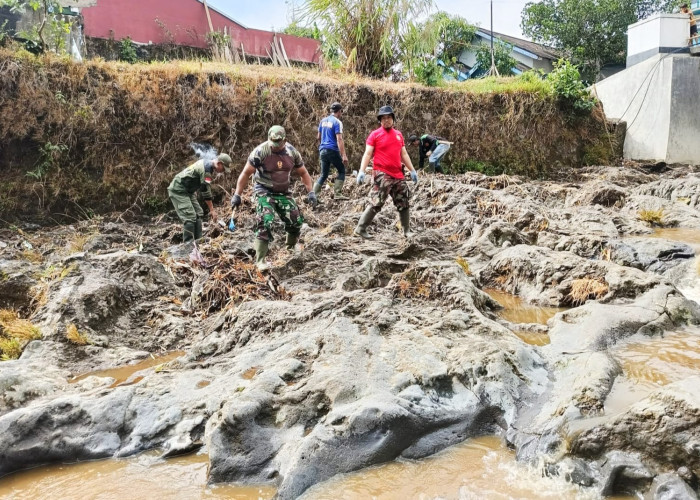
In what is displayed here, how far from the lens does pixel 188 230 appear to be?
23.2 ft

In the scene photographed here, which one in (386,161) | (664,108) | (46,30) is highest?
(46,30)

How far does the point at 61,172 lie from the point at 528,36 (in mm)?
23247

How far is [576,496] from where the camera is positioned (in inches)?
87.8

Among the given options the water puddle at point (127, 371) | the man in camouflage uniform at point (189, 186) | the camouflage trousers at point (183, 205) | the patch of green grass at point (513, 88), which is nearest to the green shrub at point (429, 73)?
the patch of green grass at point (513, 88)

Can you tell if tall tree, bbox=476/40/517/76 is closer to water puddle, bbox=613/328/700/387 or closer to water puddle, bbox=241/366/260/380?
water puddle, bbox=613/328/700/387

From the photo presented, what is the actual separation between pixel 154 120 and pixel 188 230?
433 centimetres

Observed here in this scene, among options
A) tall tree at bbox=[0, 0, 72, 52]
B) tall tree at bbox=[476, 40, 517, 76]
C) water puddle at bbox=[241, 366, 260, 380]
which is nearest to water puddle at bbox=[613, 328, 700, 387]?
water puddle at bbox=[241, 366, 260, 380]

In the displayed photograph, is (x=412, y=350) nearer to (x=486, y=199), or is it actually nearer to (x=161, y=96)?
(x=486, y=199)

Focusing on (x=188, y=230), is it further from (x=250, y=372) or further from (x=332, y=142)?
(x=250, y=372)

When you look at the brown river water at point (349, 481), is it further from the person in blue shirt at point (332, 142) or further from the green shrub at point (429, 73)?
the green shrub at point (429, 73)

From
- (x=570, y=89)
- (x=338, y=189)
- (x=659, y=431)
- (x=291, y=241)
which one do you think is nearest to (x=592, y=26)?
(x=570, y=89)

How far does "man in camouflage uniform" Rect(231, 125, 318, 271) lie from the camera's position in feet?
18.5

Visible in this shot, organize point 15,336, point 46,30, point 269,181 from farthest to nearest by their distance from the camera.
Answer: point 46,30
point 269,181
point 15,336

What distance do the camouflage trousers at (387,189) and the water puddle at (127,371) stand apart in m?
3.42
